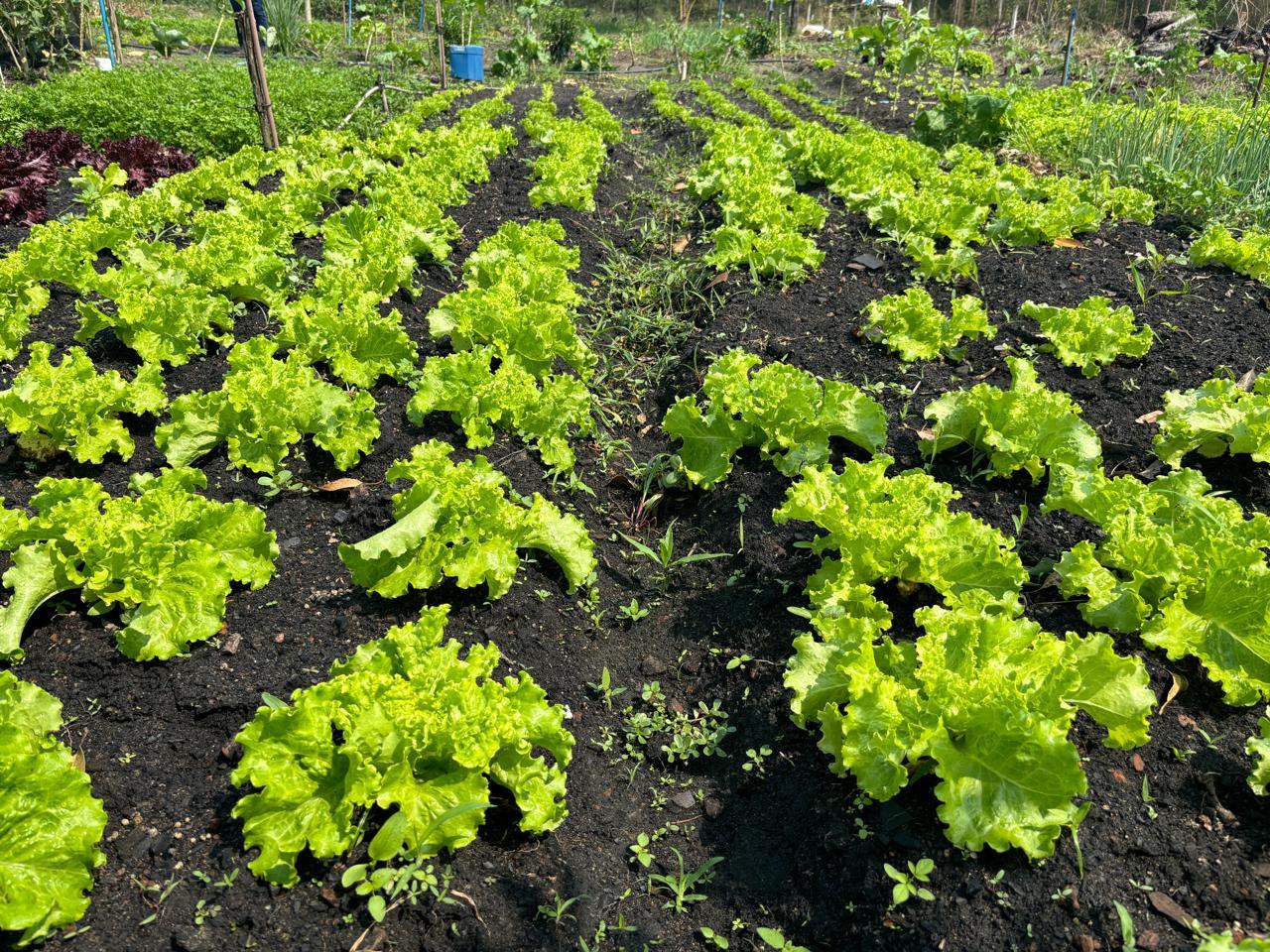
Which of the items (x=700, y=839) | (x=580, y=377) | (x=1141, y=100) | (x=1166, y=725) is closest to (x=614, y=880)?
(x=700, y=839)

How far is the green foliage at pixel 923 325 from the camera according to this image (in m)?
5.36

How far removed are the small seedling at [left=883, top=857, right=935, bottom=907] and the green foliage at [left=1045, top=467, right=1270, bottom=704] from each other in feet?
4.22

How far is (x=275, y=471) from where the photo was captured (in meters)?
4.21

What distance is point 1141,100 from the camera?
631 inches

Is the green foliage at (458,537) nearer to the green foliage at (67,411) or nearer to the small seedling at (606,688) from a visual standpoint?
the small seedling at (606,688)

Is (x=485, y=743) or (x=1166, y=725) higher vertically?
(x=485, y=743)

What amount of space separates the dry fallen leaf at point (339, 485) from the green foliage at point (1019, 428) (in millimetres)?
2950

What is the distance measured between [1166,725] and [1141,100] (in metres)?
17.3

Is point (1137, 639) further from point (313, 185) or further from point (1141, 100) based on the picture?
point (1141, 100)

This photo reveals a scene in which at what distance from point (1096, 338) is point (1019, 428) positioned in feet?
5.21

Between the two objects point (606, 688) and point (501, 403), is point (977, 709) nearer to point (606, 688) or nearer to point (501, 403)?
point (606, 688)

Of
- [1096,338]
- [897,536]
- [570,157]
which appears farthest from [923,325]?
[570,157]

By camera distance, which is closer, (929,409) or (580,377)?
(929,409)

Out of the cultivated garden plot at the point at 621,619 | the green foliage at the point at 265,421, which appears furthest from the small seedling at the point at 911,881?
the green foliage at the point at 265,421
